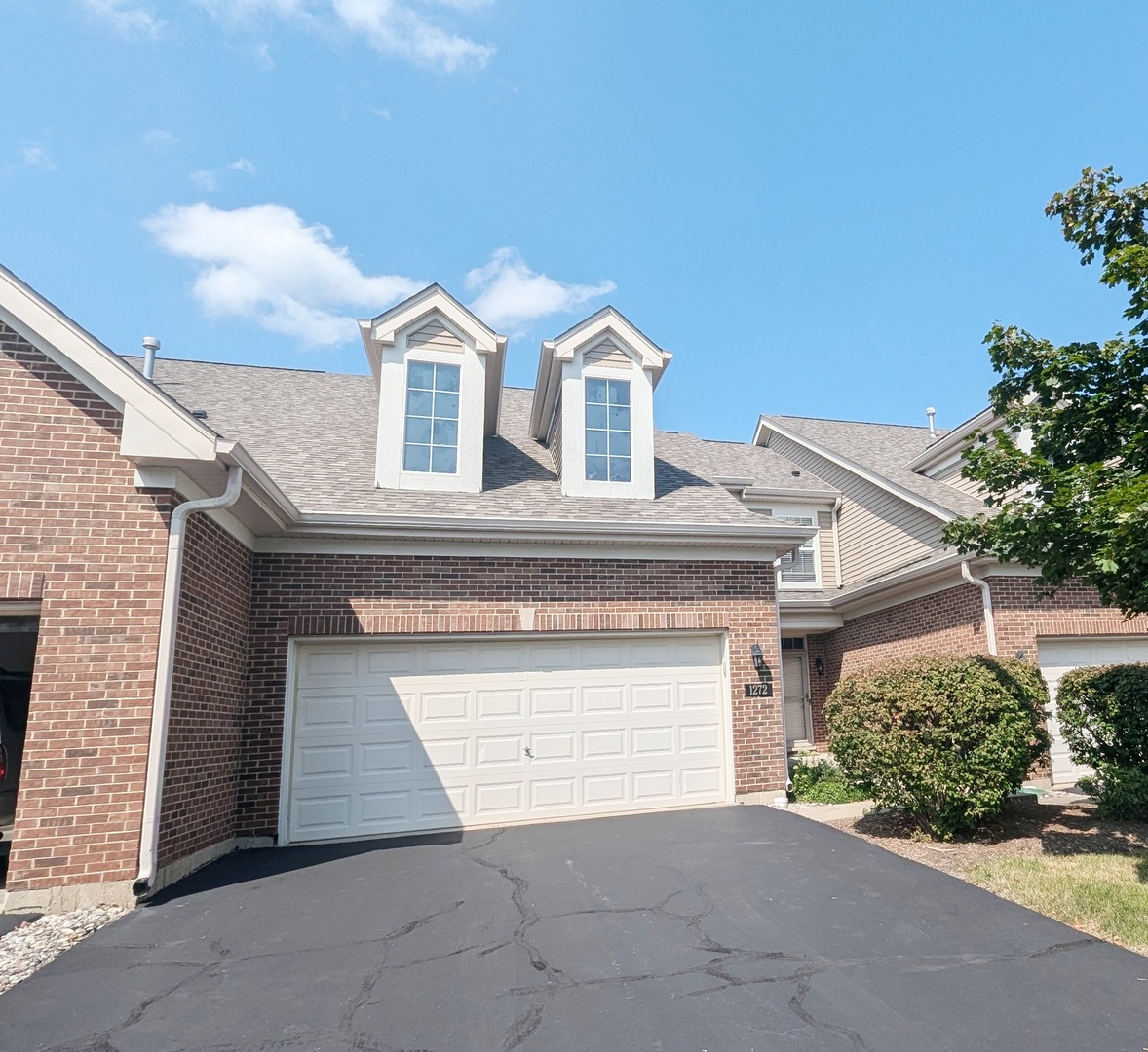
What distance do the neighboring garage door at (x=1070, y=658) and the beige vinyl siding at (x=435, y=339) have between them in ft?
33.5

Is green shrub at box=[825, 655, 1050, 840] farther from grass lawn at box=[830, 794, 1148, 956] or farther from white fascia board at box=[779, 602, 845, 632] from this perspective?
white fascia board at box=[779, 602, 845, 632]

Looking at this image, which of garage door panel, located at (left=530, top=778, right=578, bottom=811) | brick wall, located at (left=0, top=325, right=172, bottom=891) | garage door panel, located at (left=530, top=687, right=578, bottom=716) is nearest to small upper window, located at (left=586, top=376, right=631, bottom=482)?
garage door panel, located at (left=530, top=687, right=578, bottom=716)

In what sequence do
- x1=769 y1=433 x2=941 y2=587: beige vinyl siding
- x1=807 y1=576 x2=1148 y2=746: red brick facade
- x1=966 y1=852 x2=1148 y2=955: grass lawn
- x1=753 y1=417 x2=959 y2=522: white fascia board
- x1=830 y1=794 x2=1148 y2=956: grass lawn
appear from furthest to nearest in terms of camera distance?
x1=769 y1=433 x2=941 y2=587: beige vinyl siding → x1=753 y1=417 x2=959 y2=522: white fascia board → x1=807 y1=576 x2=1148 y2=746: red brick facade → x1=830 y1=794 x2=1148 y2=956: grass lawn → x1=966 y1=852 x2=1148 y2=955: grass lawn

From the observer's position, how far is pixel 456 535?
8.49 meters

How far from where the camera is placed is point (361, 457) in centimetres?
994

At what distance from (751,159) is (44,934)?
43.3 feet

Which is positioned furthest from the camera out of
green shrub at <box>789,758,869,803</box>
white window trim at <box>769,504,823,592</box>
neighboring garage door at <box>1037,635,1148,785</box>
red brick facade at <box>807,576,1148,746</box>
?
white window trim at <box>769,504,823,592</box>

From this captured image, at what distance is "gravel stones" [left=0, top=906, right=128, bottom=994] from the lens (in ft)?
14.3

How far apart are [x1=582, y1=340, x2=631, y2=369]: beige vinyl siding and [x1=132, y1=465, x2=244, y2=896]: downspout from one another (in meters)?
5.58

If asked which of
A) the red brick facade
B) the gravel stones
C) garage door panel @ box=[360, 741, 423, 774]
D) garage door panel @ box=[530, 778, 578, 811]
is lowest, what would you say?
the gravel stones

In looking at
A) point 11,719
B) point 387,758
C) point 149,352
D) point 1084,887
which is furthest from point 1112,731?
point 149,352

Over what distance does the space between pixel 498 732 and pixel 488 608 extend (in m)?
1.54

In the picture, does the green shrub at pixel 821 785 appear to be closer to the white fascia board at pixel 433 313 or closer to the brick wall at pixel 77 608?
the white fascia board at pixel 433 313

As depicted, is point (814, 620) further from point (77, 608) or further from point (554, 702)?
point (77, 608)
